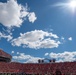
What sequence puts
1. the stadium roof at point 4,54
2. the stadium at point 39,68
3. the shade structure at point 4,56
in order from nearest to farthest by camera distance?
the stadium at point 39,68
the shade structure at point 4,56
the stadium roof at point 4,54

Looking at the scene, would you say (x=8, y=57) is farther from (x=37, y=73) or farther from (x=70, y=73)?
(x=70, y=73)

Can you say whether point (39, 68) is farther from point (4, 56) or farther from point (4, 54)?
point (4, 54)

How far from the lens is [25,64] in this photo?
59.6 meters

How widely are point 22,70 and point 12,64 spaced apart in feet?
11.3

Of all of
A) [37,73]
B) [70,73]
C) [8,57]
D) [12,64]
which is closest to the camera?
[70,73]

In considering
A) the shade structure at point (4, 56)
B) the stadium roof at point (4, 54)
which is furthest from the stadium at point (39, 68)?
the stadium roof at point (4, 54)

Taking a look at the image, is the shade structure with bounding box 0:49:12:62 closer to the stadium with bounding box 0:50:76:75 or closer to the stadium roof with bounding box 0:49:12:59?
the stadium roof with bounding box 0:49:12:59

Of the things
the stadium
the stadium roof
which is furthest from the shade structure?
the stadium

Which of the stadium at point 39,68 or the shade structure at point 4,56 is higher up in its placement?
the shade structure at point 4,56

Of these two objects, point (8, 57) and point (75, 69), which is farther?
point (8, 57)

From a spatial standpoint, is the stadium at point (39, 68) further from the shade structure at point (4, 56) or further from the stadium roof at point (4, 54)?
the stadium roof at point (4, 54)

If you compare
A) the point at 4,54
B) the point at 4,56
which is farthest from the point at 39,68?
the point at 4,54

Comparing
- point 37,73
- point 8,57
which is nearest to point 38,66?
point 37,73

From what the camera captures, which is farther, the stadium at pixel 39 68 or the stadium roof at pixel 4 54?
the stadium roof at pixel 4 54
